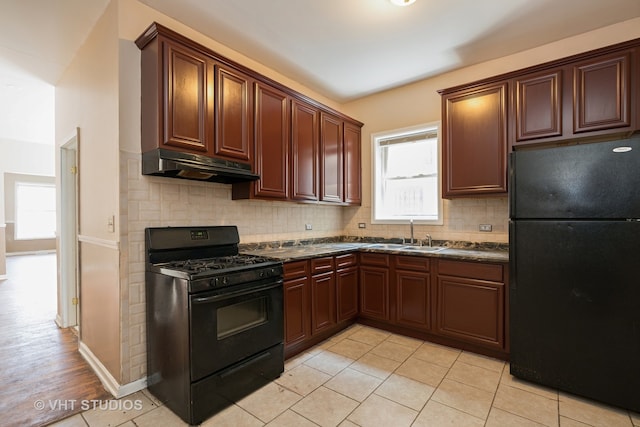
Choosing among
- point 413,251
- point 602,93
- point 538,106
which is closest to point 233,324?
point 413,251

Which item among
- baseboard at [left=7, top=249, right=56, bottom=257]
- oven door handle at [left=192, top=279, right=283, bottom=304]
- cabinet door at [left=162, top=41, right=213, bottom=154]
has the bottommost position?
baseboard at [left=7, top=249, right=56, bottom=257]

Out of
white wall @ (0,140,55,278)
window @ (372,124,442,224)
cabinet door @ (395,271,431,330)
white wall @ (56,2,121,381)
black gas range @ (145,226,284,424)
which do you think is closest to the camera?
black gas range @ (145,226,284,424)

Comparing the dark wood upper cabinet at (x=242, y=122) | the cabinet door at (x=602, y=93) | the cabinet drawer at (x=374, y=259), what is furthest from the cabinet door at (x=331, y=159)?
the cabinet door at (x=602, y=93)

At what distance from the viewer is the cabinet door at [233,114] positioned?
2451mm

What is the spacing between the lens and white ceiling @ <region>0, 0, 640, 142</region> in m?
2.35

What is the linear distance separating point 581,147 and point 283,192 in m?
2.40

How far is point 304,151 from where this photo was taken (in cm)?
331

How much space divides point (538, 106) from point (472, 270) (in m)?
1.59

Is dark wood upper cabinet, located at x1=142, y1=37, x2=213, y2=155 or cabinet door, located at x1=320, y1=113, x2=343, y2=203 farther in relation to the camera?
cabinet door, located at x1=320, y1=113, x2=343, y2=203

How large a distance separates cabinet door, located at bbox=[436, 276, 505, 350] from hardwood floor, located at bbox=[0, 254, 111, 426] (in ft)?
9.51

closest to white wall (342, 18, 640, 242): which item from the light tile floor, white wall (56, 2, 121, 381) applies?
the light tile floor

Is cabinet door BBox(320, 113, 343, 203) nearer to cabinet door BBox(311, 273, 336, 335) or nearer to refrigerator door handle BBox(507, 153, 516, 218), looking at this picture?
cabinet door BBox(311, 273, 336, 335)

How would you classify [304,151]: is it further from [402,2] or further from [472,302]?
[472,302]

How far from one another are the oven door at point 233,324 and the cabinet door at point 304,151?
1215 mm
